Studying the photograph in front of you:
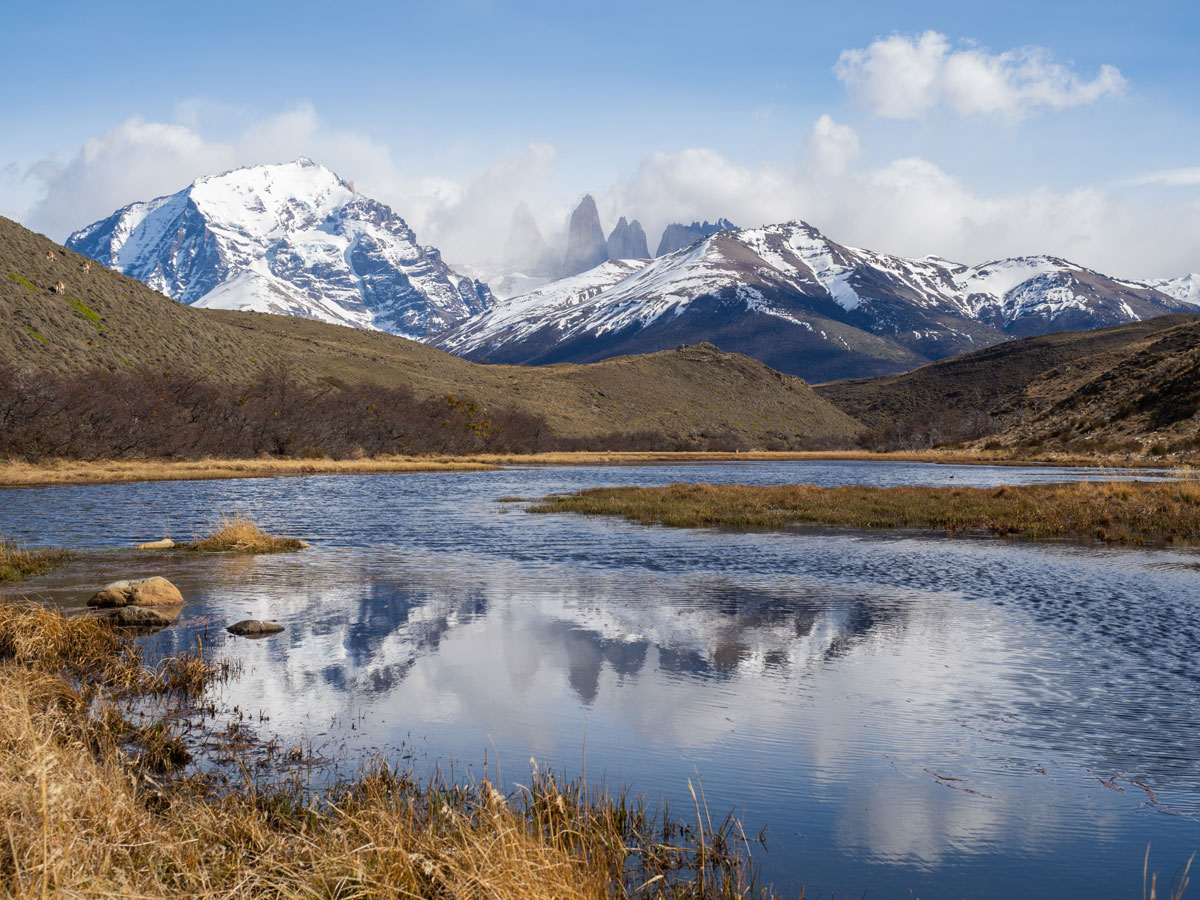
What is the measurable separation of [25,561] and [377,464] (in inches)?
2488

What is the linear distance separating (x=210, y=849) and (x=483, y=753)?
4.06 meters

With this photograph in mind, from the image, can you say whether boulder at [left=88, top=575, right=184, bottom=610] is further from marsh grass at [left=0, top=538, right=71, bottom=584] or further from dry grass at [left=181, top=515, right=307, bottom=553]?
dry grass at [left=181, top=515, right=307, bottom=553]

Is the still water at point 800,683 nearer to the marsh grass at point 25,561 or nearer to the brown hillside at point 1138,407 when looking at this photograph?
the marsh grass at point 25,561

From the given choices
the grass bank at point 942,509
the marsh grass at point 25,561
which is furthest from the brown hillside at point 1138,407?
the marsh grass at point 25,561

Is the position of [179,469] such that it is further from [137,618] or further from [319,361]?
[319,361]

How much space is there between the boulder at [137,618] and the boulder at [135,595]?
1205mm

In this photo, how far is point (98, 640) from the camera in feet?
46.6

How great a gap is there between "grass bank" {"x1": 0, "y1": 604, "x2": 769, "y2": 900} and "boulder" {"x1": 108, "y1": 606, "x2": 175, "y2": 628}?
7005mm

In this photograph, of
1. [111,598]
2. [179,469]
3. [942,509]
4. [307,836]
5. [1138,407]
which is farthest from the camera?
[1138,407]

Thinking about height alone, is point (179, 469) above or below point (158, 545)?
above

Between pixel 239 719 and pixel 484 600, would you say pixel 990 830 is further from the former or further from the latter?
pixel 484 600

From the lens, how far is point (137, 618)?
16781 millimetres

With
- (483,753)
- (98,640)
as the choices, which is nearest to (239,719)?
(483,753)

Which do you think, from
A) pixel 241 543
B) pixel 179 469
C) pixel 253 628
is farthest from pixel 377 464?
pixel 253 628
